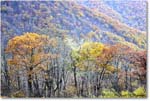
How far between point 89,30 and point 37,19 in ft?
1.53

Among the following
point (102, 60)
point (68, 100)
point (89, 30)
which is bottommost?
point (68, 100)

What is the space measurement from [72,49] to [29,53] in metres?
0.38

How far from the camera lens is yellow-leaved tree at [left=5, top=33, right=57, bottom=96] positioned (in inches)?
141

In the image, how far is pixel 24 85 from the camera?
360 cm

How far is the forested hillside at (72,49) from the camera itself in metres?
3.56

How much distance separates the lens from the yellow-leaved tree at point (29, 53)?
141 inches

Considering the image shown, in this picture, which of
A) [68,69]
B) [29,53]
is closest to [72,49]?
[68,69]

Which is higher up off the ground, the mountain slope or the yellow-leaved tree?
the mountain slope

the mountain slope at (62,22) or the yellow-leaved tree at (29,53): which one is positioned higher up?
the mountain slope at (62,22)

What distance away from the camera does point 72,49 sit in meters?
3.58

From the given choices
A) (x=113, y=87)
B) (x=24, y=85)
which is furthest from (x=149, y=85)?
(x=24, y=85)

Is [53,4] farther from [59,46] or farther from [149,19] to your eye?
[149,19]

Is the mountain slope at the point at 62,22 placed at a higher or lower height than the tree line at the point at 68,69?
higher

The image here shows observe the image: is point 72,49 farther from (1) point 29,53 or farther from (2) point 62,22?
(1) point 29,53
